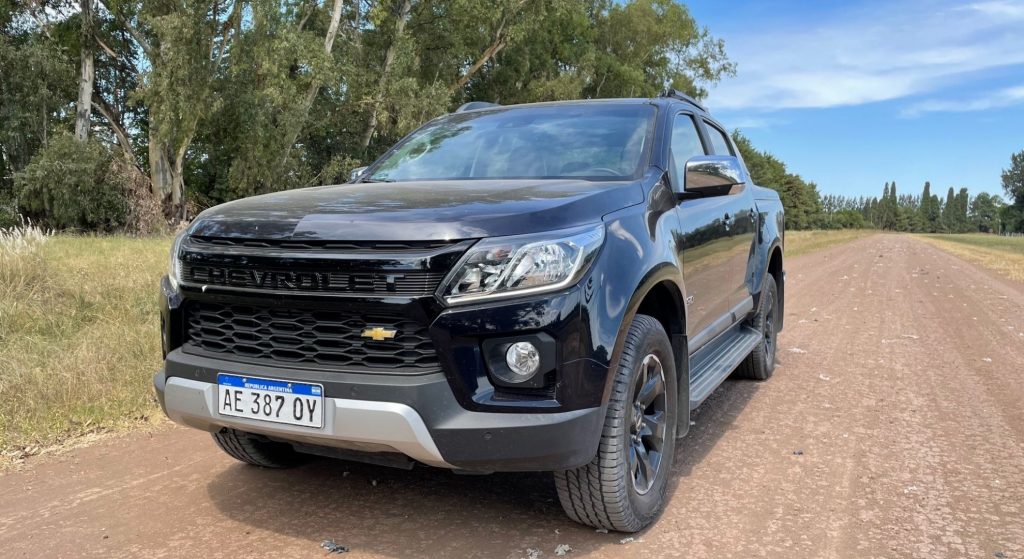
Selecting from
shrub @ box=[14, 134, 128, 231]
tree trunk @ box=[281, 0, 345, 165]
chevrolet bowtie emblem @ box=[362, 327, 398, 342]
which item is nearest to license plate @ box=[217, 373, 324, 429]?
chevrolet bowtie emblem @ box=[362, 327, 398, 342]

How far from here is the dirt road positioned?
111 inches

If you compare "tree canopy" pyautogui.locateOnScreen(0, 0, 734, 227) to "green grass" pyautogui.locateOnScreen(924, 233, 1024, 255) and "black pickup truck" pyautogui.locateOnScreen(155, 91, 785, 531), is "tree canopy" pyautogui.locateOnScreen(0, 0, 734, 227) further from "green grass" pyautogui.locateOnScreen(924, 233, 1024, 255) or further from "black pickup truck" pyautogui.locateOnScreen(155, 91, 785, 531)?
"green grass" pyautogui.locateOnScreen(924, 233, 1024, 255)

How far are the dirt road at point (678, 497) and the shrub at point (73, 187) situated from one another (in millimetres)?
23069

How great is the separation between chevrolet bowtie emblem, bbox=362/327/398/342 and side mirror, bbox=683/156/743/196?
1.68 metres

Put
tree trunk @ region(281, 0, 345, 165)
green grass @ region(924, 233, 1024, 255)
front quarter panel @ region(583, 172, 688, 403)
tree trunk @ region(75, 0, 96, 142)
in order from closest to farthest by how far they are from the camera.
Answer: front quarter panel @ region(583, 172, 688, 403)
tree trunk @ region(281, 0, 345, 165)
tree trunk @ region(75, 0, 96, 142)
green grass @ region(924, 233, 1024, 255)

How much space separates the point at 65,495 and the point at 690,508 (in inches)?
112

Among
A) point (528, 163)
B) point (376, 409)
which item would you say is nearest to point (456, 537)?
point (376, 409)

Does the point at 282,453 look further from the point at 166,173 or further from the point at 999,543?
the point at 166,173

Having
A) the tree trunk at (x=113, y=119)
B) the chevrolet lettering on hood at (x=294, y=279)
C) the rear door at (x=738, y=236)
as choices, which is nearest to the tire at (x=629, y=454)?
the chevrolet lettering on hood at (x=294, y=279)

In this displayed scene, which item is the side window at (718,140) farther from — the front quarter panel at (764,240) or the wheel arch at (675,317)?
the wheel arch at (675,317)

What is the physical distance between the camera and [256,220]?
2680 millimetres

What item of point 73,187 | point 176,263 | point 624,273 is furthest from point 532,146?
point 73,187

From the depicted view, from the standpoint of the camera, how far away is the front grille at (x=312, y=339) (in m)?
2.46

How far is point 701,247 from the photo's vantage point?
3775 millimetres
